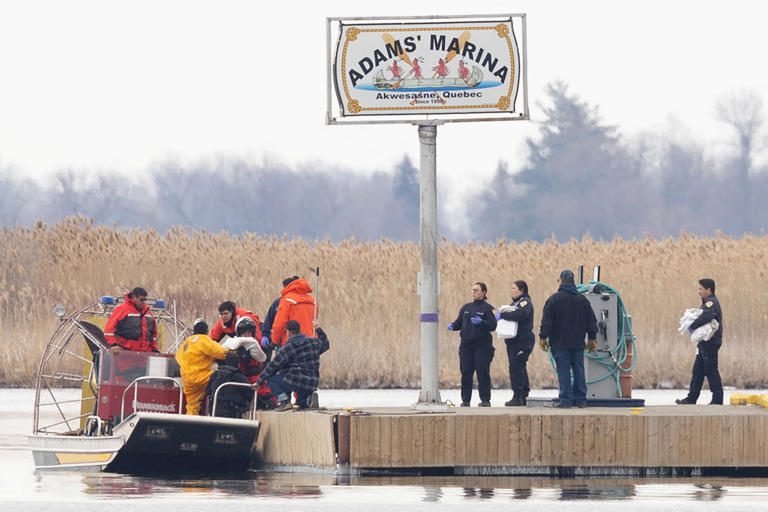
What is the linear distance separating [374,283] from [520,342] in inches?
496

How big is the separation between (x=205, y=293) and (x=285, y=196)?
62.8 metres

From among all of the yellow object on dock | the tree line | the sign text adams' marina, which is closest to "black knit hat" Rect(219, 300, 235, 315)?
the sign text adams' marina

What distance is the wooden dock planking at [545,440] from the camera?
59.3ft

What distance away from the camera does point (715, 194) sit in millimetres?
93875

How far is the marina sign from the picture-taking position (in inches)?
783

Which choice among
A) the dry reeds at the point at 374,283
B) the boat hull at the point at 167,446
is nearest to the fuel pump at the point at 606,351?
the boat hull at the point at 167,446

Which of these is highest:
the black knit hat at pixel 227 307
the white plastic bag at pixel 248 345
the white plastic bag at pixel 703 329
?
the black knit hat at pixel 227 307

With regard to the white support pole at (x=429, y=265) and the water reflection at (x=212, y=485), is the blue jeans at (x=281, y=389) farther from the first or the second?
the white support pole at (x=429, y=265)

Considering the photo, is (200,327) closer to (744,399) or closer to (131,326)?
(131,326)

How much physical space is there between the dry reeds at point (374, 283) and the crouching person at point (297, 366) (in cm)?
1059

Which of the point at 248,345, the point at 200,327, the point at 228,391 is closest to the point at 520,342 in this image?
the point at 248,345

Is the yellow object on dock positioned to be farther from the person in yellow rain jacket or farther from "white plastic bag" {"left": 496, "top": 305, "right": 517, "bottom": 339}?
the person in yellow rain jacket

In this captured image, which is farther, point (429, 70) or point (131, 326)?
point (429, 70)

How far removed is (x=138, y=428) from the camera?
18.3 m
